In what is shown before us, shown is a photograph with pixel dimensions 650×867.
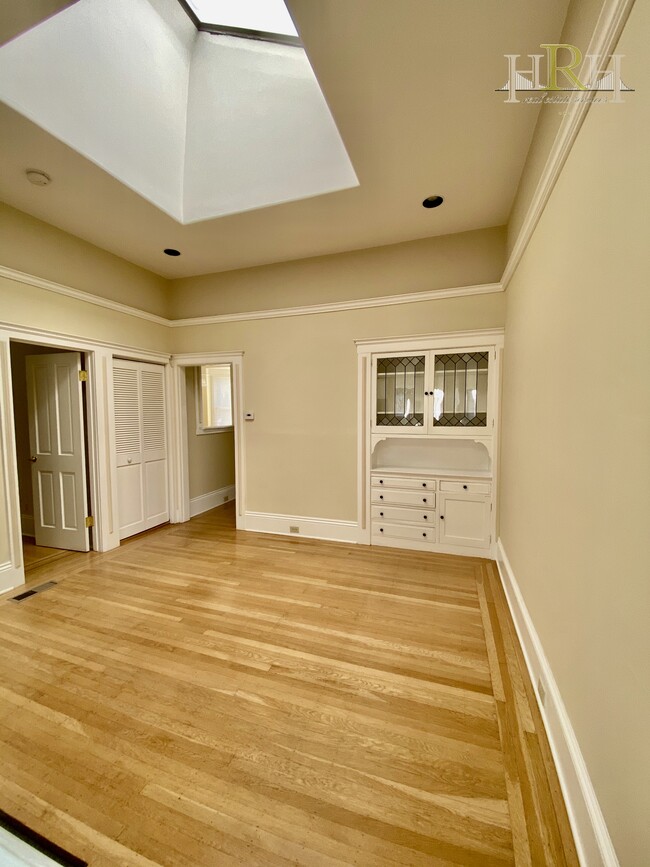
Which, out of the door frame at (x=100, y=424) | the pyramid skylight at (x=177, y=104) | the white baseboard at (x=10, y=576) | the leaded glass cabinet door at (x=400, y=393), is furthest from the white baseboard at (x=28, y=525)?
the leaded glass cabinet door at (x=400, y=393)

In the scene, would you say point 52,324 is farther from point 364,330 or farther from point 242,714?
point 242,714

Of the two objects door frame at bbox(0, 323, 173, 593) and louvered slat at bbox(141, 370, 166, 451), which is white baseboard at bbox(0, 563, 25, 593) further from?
louvered slat at bbox(141, 370, 166, 451)

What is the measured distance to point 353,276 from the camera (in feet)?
12.3

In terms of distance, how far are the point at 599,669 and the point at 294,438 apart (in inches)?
130

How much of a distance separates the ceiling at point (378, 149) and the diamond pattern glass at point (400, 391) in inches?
49.3

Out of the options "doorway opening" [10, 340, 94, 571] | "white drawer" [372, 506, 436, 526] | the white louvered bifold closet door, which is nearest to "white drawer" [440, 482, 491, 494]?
"white drawer" [372, 506, 436, 526]

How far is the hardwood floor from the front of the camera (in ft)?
3.88

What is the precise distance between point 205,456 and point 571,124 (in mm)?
5028

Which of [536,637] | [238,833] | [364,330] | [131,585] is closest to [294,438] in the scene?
[364,330]

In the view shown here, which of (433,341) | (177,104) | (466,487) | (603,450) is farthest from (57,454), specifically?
(603,450)

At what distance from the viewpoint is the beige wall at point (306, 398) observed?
3.74 meters

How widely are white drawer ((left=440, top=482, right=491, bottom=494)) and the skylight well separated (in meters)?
3.61

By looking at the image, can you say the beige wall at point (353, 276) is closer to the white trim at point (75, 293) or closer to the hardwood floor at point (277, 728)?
the white trim at point (75, 293)

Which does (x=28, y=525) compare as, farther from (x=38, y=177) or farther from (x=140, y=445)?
(x=38, y=177)
